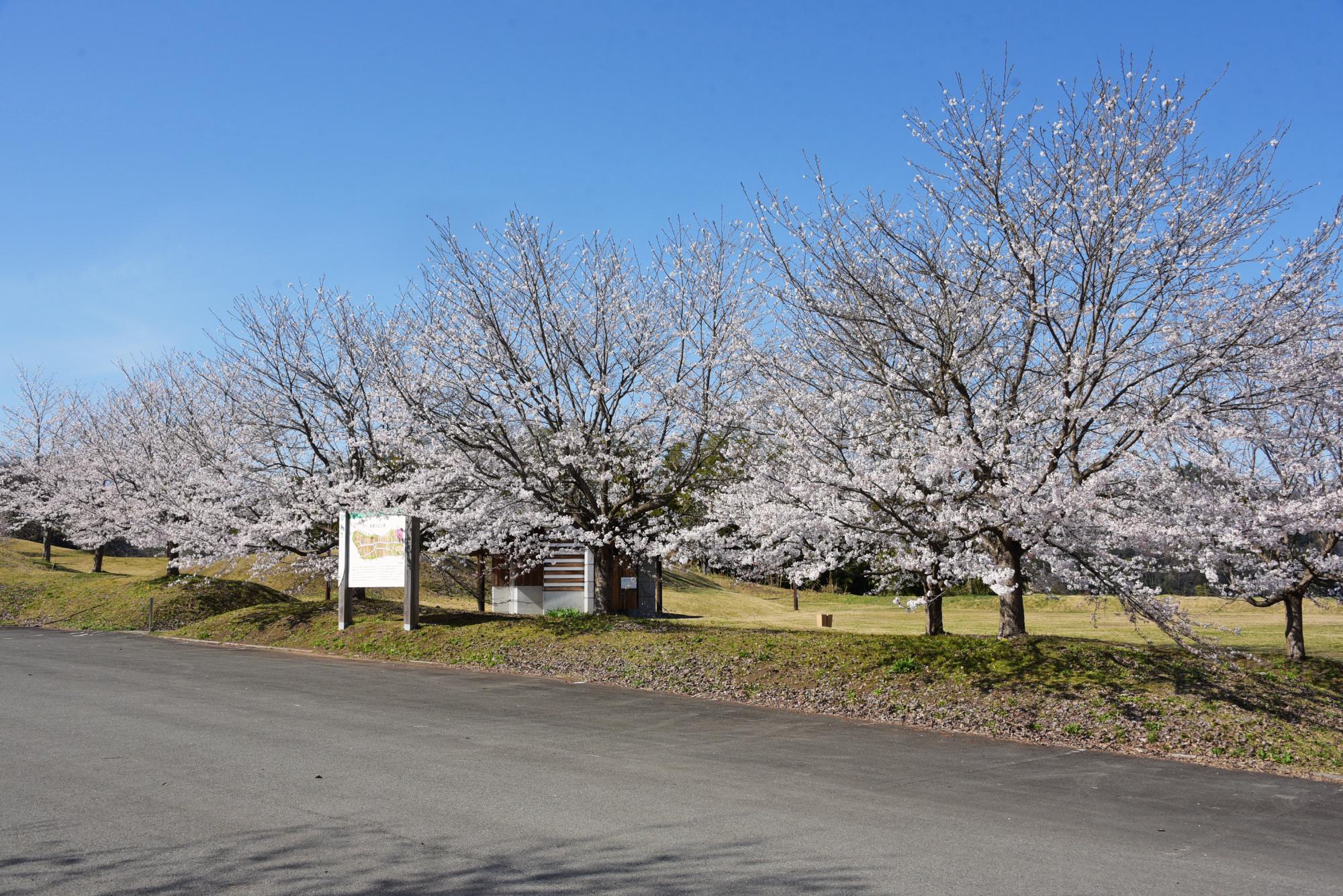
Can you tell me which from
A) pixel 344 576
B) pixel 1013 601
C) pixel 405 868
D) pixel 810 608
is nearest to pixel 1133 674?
pixel 1013 601

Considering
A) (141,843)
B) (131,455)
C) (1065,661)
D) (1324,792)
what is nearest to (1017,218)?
(1065,661)

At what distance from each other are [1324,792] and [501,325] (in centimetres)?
1403

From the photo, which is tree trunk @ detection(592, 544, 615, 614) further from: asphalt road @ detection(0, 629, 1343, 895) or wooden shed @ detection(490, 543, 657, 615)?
wooden shed @ detection(490, 543, 657, 615)

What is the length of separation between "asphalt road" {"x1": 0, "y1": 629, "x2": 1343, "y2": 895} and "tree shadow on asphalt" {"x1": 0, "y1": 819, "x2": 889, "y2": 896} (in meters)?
0.02

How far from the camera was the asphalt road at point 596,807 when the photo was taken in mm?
5688

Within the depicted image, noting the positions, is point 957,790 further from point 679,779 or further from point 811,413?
point 811,413

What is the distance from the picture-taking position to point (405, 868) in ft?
18.5

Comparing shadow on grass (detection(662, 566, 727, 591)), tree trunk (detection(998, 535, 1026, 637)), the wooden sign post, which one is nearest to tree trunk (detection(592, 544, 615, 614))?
the wooden sign post

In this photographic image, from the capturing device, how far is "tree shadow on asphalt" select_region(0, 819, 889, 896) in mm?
5328

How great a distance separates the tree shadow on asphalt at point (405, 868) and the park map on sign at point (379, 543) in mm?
14150

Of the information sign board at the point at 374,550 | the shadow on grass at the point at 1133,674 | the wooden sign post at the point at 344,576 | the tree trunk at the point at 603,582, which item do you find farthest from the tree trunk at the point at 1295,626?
the wooden sign post at the point at 344,576

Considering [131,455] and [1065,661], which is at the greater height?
[131,455]

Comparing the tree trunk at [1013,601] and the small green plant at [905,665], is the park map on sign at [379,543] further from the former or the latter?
the tree trunk at [1013,601]

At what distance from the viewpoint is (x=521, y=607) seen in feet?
104
